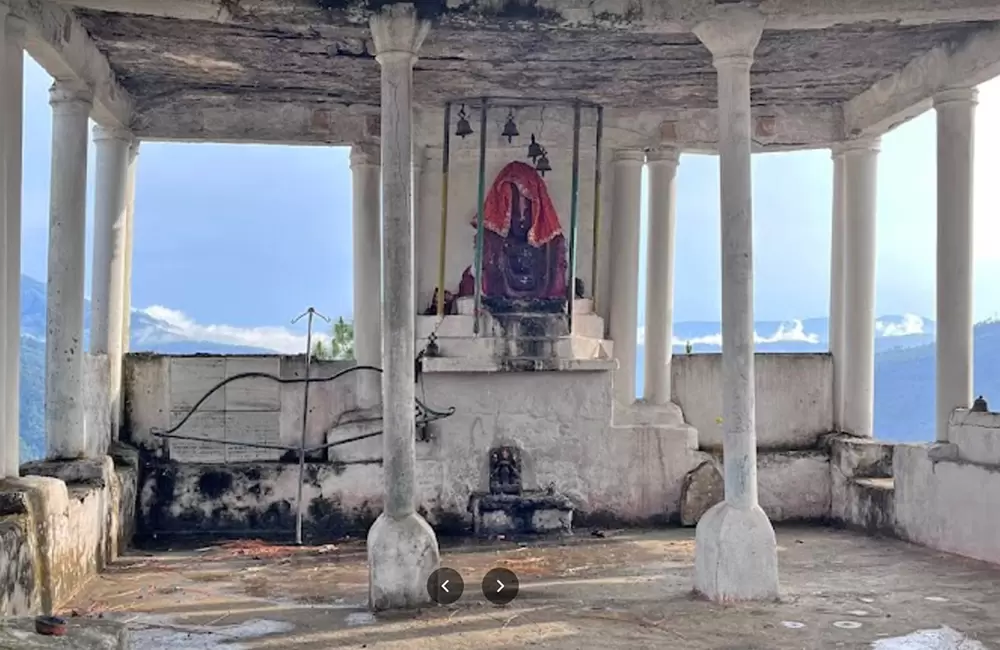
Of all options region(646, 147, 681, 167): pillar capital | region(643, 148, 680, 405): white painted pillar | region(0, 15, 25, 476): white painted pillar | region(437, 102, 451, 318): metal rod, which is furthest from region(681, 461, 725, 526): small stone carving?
region(0, 15, 25, 476): white painted pillar

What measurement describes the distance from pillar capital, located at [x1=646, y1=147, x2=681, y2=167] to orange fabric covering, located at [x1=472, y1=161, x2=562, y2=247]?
145cm

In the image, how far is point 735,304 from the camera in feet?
25.8

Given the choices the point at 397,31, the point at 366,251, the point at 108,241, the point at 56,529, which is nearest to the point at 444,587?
the point at 56,529

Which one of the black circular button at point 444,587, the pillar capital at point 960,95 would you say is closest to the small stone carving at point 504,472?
the black circular button at point 444,587

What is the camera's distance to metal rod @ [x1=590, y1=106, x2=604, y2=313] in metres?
11.6

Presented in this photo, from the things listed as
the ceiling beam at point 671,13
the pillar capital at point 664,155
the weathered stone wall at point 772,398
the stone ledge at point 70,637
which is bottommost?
the stone ledge at point 70,637

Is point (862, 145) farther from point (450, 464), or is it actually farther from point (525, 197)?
point (450, 464)

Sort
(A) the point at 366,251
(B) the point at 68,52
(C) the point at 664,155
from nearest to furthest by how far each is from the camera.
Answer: (B) the point at 68,52 < (A) the point at 366,251 < (C) the point at 664,155

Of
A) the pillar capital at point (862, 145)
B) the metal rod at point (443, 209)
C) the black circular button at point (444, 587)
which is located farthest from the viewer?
the pillar capital at point (862, 145)

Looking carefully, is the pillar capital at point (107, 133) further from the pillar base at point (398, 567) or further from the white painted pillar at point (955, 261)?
the white painted pillar at point (955, 261)

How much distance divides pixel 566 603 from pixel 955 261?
502cm

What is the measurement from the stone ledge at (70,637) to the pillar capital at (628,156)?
8.97 m

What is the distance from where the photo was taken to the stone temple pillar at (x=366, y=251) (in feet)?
38.2

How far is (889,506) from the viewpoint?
10375mm
